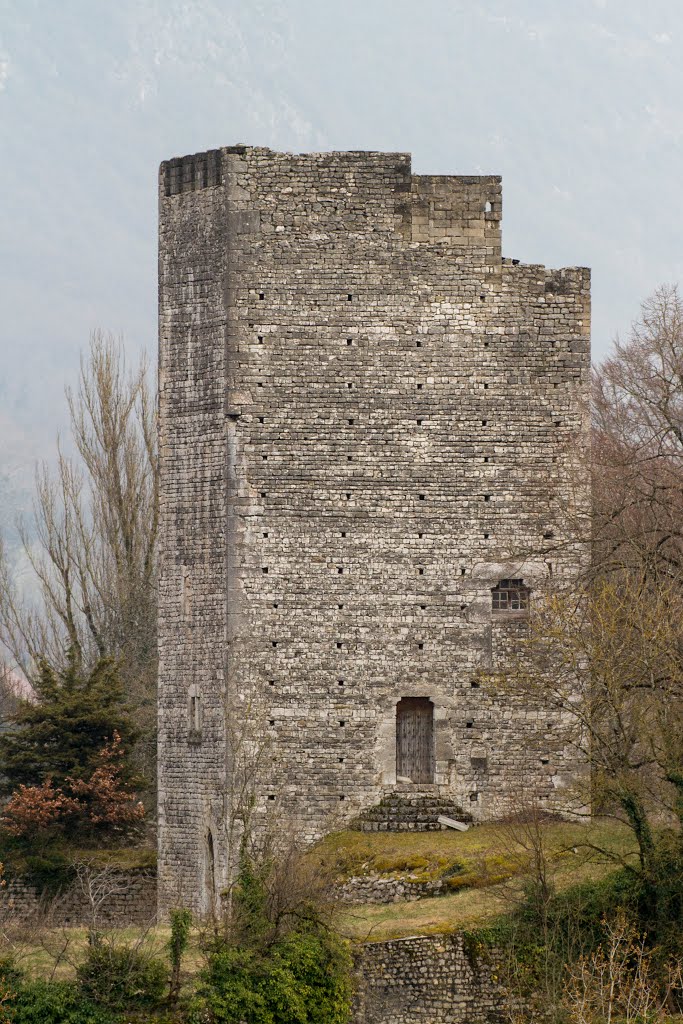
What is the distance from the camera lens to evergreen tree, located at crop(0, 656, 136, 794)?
1152 inches

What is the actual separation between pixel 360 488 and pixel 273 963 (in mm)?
7333

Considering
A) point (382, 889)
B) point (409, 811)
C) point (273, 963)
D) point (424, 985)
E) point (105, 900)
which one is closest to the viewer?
point (273, 963)

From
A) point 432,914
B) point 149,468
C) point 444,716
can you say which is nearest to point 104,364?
point 149,468

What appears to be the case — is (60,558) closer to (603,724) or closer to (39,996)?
(603,724)

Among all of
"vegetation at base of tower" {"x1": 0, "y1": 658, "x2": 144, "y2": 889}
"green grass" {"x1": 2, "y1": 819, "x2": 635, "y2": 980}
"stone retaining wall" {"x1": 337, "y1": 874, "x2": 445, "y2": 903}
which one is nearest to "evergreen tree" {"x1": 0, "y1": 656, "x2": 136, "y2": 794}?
"vegetation at base of tower" {"x1": 0, "y1": 658, "x2": 144, "y2": 889}

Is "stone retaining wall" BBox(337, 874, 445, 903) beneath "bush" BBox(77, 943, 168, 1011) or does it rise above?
above

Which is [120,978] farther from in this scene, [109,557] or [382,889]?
[109,557]

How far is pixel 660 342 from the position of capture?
99.7 ft

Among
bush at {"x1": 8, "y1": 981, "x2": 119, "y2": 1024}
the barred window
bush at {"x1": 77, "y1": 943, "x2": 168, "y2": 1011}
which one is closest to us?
bush at {"x1": 8, "y1": 981, "x2": 119, "y2": 1024}

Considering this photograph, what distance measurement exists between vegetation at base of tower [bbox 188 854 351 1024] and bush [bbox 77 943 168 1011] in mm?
533

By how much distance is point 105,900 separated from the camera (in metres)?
27.3

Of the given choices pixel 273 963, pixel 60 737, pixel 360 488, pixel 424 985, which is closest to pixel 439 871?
pixel 424 985

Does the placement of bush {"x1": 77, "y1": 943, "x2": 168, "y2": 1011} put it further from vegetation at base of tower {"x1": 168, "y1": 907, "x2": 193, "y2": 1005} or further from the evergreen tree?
the evergreen tree

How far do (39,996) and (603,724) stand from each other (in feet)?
26.6
